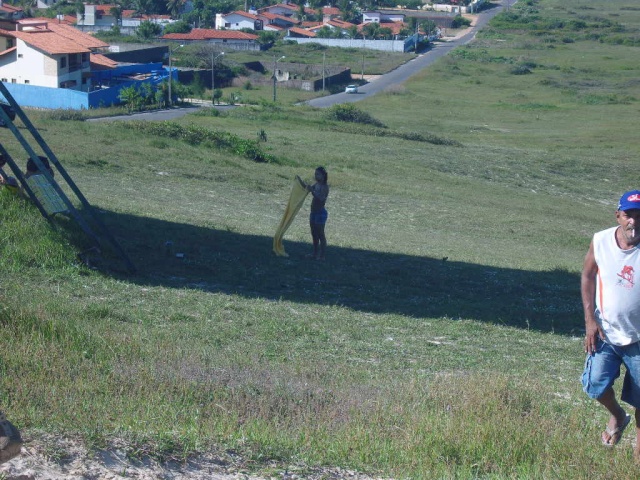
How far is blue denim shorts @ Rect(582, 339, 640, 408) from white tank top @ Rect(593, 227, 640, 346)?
94mm

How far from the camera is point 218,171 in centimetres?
2775

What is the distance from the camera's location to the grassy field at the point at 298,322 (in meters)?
A: 5.57

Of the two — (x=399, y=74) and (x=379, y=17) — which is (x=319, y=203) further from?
(x=379, y=17)

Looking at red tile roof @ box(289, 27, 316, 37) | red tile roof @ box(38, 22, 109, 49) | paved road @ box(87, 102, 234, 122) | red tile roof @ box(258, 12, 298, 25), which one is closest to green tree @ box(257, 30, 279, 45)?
red tile roof @ box(289, 27, 316, 37)

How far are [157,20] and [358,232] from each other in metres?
146

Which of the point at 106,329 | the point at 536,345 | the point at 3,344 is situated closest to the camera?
the point at 3,344

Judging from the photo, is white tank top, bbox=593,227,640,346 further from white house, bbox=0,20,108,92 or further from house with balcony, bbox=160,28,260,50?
house with balcony, bbox=160,28,260,50

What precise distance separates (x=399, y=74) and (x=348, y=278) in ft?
315

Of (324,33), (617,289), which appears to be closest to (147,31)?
(324,33)

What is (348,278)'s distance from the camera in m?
13.7

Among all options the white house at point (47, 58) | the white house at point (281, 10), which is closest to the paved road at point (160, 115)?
the white house at point (47, 58)

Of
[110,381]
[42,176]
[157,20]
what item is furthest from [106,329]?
[157,20]

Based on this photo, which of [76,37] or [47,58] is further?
[76,37]

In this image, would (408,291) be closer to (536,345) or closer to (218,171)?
(536,345)
